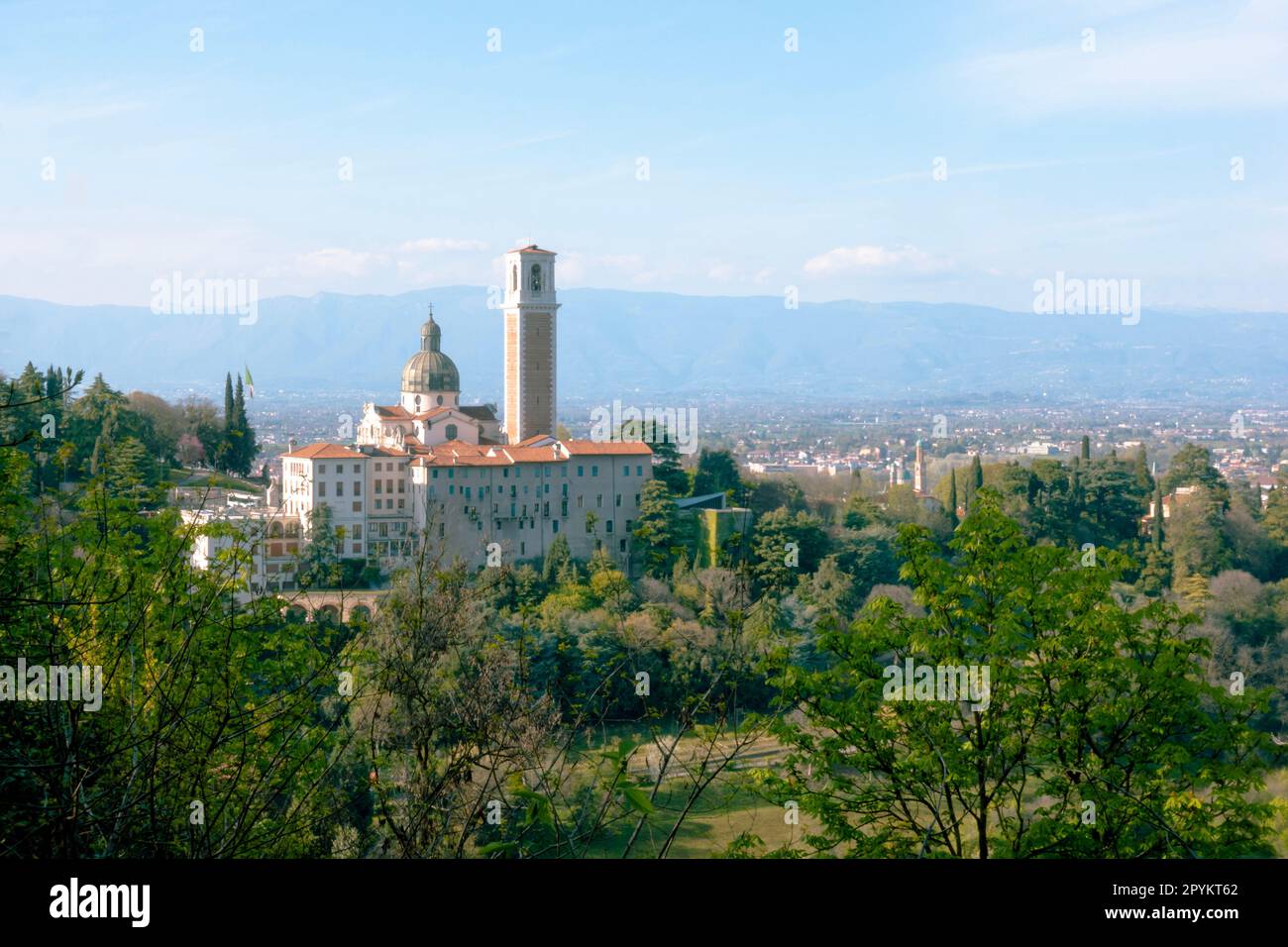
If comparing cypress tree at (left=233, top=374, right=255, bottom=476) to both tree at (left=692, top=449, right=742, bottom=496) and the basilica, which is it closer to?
the basilica

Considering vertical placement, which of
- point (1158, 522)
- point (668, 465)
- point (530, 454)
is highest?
point (530, 454)

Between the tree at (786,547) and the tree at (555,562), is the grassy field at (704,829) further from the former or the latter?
the tree at (555,562)

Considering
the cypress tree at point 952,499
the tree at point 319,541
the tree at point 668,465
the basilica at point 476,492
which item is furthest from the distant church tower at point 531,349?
the cypress tree at point 952,499

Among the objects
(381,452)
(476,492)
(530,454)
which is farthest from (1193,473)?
(381,452)

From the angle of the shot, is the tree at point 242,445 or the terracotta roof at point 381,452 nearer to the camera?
the tree at point 242,445

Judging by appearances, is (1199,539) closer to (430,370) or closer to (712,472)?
(712,472)
